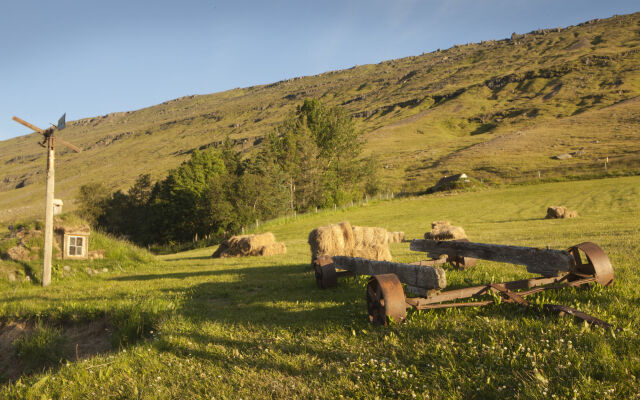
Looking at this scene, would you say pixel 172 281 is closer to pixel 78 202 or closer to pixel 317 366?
pixel 317 366

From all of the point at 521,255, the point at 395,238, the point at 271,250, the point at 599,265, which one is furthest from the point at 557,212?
the point at 521,255

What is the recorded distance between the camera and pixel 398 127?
612 feet

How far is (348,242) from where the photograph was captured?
12.2 meters

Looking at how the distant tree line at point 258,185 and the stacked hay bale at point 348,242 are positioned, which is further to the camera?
the distant tree line at point 258,185

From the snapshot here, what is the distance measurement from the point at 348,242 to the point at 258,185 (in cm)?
4470

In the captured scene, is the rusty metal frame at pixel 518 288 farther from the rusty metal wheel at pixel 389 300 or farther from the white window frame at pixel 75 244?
the white window frame at pixel 75 244

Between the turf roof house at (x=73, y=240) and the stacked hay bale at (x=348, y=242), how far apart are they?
12628 mm

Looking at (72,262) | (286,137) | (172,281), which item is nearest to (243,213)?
(286,137)

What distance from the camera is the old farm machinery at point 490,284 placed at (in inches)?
191

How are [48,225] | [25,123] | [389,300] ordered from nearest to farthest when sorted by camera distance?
[389,300] → [48,225] → [25,123]

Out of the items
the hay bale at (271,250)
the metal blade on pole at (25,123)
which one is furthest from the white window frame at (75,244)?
the hay bale at (271,250)

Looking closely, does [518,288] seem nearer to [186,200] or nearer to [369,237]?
[369,237]

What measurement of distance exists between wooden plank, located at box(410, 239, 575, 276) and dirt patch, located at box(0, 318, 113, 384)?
7.25 metres

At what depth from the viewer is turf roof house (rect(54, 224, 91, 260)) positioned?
17.1 m
